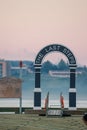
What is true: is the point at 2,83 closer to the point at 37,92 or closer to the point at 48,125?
the point at 37,92

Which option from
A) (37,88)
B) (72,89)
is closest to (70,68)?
(72,89)

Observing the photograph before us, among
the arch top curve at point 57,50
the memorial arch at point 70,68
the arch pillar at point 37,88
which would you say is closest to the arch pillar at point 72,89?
the memorial arch at point 70,68

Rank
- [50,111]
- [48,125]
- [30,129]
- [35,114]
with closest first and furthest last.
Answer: [30,129] → [48,125] → [50,111] → [35,114]

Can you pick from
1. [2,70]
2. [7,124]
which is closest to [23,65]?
[2,70]

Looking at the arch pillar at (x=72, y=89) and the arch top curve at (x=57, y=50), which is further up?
the arch top curve at (x=57, y=50)

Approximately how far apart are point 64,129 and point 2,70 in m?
12.0

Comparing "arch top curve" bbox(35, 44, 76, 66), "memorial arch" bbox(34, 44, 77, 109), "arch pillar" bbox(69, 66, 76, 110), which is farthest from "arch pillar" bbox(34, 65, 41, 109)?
"arch pillar" bbox(69, 66, 76, 110)

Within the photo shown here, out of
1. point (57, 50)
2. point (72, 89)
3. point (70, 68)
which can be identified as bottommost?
point (72, 89)

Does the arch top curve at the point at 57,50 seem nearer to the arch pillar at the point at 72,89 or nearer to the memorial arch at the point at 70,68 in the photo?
the memorial arch at the point at 70,68

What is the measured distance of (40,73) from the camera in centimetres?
2686

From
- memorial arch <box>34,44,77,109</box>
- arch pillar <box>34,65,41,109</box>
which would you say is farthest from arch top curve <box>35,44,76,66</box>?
arch pillar <box>34,65,41,109</box>

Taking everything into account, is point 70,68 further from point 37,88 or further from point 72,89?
point 37,88

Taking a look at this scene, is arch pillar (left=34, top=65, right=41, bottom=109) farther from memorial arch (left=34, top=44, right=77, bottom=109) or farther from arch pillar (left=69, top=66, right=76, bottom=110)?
arch pillar (left=69, top=66, right=76, bottom=110)

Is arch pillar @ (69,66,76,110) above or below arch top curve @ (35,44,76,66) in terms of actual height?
below
